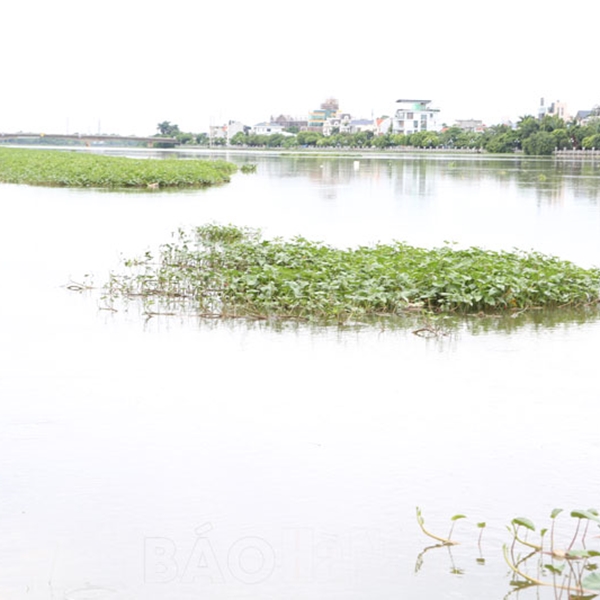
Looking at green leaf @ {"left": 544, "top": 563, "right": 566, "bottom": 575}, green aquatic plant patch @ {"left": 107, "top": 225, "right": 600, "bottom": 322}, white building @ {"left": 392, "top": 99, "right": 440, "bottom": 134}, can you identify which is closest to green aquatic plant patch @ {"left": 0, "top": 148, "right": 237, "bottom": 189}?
green aquatic plant patch @ {"left": 107, "top": 225, "right": 600, "bottom": 322}

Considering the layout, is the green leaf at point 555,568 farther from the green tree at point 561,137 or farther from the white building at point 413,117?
the white building at point 413,117

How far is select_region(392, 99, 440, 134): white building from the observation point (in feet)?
422

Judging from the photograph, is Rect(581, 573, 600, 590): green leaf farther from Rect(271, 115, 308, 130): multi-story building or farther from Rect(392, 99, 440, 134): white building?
Rect(271, 115, 308, 130): multi-story building

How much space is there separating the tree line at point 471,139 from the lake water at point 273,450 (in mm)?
75925

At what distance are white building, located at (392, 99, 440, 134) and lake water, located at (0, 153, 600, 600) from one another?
123024mm

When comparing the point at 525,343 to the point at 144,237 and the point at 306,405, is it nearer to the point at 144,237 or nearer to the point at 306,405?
the point at 306,405

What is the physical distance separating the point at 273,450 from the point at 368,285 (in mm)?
3911

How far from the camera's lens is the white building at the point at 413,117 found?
12875 cm

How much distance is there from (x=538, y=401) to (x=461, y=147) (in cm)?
10154

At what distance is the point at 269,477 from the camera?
4.49 m

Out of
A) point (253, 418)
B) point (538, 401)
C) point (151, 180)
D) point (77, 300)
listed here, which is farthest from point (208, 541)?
point (151, 180)

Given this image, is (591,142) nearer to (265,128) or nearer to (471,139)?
(471,139)

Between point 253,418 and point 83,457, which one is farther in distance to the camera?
point 253,418

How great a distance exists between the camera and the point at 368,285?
8578 mm
